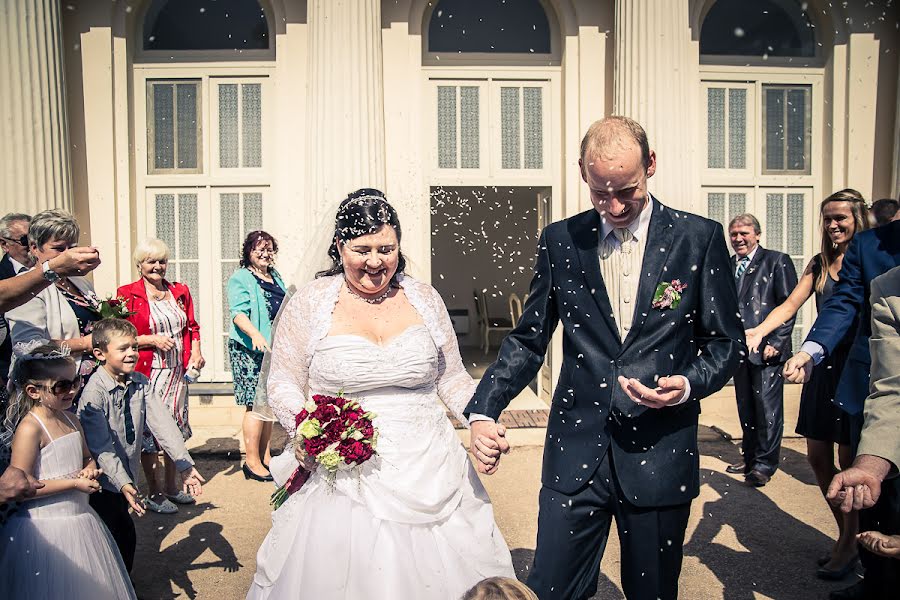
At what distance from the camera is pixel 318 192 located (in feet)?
27.6

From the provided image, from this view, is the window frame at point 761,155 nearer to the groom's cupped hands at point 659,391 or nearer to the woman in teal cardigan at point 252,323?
the woman in teal cardigan at point 252,323

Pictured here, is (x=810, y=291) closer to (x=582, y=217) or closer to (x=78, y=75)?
(x=582, y=217)

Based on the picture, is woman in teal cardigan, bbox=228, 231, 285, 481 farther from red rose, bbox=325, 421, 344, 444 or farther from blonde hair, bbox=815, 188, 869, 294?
blonde hair, bbox=815, 188, 869, 294

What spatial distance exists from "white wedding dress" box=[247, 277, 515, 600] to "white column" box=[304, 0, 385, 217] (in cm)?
503

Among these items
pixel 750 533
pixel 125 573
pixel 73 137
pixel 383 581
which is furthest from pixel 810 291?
pixel 73 137

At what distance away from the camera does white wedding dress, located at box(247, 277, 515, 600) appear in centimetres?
291

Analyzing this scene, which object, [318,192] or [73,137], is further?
[73,137]

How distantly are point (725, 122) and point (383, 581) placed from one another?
8569 mm

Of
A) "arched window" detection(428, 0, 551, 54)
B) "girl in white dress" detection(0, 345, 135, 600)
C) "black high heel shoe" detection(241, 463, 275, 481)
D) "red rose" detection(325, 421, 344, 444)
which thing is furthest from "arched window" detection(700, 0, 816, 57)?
"girl in white dress" detection(0, 345, 135, 600)

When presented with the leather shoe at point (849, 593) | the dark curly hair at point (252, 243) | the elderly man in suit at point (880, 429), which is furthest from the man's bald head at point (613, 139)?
the dark curly hair at point (252, 243)

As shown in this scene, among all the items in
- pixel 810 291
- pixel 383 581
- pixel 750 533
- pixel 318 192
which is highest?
pixel 318 192

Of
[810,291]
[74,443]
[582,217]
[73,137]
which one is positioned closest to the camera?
[582,217]

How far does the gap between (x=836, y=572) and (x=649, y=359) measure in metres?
2.54

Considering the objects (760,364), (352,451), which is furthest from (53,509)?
(760,364)
